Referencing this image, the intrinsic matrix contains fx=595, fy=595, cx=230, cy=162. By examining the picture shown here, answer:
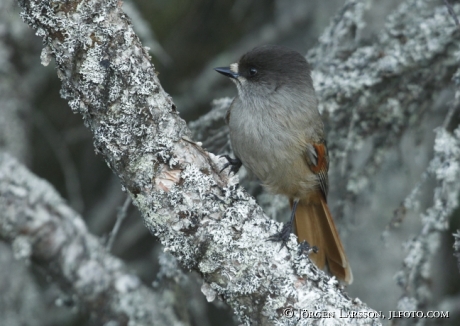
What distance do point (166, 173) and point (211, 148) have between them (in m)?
1.24

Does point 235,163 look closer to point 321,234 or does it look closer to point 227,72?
point 227,72

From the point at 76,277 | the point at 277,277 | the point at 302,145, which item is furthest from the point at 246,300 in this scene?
the point at 76,277

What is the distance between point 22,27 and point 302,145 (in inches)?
85.0

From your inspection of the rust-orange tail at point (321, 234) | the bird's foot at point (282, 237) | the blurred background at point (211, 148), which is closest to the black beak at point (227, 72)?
the blurred background at point (211, 148)

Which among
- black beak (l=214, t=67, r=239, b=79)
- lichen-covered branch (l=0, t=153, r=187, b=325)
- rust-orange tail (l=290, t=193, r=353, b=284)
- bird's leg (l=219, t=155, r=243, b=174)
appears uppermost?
black beak (l=214, t=67, r=239, b=79)

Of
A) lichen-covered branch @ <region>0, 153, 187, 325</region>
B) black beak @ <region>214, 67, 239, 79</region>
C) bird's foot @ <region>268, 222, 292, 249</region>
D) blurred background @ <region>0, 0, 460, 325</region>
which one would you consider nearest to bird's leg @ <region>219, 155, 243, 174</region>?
blurred background @ <region>0, 0, 460, 325</region>

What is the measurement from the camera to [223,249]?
7.41ft

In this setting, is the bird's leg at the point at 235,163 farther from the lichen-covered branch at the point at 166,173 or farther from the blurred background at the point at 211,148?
the lichen-covered branch at the point at 166,173

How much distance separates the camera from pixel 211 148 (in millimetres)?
3488

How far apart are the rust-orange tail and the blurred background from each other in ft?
0.38

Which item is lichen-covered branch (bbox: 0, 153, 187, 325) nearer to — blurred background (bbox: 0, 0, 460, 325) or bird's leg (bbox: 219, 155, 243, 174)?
blurred background (bbox: 0, 0, 460, 325)

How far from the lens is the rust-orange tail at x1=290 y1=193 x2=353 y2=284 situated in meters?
3.52

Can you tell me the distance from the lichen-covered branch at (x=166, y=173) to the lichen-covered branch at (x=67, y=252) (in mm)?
1209

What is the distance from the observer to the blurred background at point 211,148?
3.78m
